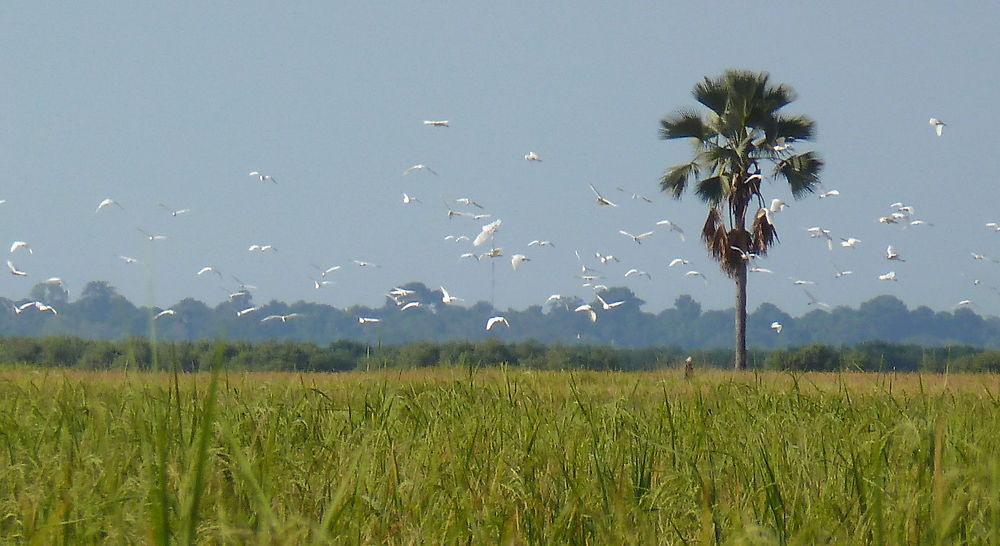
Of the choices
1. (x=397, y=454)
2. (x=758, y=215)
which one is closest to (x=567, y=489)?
(x=397, y=454)

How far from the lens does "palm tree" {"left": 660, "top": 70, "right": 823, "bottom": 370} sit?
26625mm

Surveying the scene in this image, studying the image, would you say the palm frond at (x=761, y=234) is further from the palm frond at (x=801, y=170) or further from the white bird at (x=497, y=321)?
the white bird at (x=497, y=321)

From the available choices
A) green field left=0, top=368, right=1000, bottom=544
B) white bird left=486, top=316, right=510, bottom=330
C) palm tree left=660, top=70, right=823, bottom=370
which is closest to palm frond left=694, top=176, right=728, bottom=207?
palm tree left=660, top=70, right=823, bottom=370

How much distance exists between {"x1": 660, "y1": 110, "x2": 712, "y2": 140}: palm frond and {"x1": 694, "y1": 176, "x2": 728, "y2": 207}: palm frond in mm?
1573

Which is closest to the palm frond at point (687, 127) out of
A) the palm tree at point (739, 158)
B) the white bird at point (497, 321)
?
the palm tree at point (739, 158)

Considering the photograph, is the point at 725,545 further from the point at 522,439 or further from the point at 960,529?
the point at 522,439

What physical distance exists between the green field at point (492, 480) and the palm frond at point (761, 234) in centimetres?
2331

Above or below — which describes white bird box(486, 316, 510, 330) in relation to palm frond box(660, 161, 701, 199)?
below

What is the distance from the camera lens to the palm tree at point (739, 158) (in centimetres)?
2662

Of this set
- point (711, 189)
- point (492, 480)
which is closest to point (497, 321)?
point (492, 480)

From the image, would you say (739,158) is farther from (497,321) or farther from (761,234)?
(497,321)

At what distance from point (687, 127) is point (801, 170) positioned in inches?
146

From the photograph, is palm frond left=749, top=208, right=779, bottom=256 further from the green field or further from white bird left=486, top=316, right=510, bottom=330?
the green field

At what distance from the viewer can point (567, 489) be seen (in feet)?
8.31
